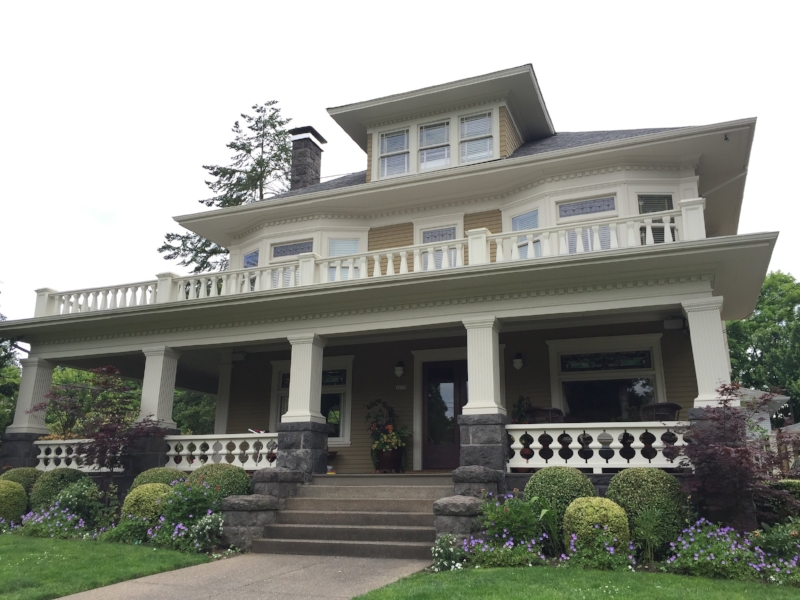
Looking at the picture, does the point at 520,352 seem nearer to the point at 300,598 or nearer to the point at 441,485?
the point at 441,485

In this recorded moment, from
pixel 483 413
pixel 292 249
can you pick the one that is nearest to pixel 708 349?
pixel 483 413

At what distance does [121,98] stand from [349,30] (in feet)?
12.5

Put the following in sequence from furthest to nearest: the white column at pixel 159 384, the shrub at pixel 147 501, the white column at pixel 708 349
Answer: the white column at pixel 159 384 < the shrub at pixel 147 501 < the white column at pixel 708 349

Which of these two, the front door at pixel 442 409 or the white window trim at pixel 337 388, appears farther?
the white window trim at pixel 337 388

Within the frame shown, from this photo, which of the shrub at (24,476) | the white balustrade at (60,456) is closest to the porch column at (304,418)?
the white balustrade at (60,456)

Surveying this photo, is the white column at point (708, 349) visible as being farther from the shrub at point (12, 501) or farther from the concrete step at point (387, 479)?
the shrub at point (12, 501)

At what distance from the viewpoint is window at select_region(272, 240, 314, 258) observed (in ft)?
48.4

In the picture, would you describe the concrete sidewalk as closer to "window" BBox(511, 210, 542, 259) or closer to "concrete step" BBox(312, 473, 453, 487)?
"concrete step" BBox(312, 473, 453, 487)

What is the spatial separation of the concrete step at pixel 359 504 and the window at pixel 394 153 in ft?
26.6

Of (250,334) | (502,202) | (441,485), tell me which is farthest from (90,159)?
(441,485)

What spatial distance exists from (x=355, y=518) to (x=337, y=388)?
5249 mm

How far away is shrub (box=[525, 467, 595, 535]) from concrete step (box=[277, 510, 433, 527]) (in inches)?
61.2

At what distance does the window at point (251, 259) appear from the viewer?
15426 mm

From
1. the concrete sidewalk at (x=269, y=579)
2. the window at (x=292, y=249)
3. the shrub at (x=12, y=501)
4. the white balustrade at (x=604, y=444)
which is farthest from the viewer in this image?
the window at (x=292, y=249)
